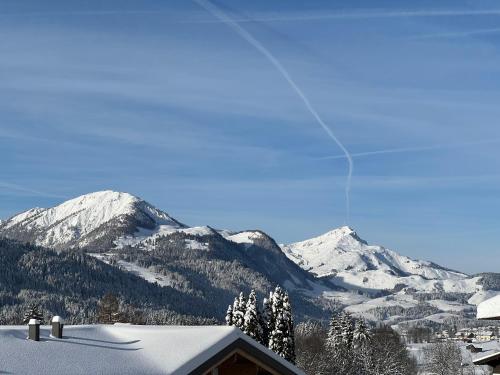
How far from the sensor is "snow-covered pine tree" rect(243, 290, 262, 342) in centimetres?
7800

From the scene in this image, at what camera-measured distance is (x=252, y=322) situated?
78.4 metres

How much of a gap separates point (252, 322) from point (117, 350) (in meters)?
58.2

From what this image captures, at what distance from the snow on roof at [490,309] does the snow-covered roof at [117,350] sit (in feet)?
19.4

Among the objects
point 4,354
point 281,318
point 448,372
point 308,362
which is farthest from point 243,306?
point 4,354

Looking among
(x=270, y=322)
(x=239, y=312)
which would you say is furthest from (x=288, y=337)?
(x=239, y=312)

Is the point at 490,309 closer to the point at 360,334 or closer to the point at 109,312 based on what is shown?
the point at 109,312

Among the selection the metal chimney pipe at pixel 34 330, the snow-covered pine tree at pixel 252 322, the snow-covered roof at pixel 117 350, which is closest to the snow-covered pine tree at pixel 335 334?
the snow-covered pine tree at pixel 252 322

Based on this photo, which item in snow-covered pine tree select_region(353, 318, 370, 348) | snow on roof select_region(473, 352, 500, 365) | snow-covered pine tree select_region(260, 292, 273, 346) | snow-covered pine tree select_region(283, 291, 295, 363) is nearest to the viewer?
snow on roof select_region(473, 352, 500, 365)

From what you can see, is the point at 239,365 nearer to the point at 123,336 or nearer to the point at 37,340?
the point at 123,336

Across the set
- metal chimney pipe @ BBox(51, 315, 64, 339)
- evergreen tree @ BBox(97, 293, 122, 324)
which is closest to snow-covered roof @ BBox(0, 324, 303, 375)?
metal chimney pipe @ BBox(51, 315, 64, 339)

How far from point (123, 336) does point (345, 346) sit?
299ft

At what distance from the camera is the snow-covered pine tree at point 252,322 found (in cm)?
7800

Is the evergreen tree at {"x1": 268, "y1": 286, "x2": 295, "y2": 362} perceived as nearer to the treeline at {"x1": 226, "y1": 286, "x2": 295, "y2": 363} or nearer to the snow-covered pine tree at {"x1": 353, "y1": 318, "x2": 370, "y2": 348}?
the treeline at {"x1": 226, "y1": 286, "x2": 295, "y2": 363}

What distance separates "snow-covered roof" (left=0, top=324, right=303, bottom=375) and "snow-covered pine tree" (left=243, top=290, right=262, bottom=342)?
181 ft
